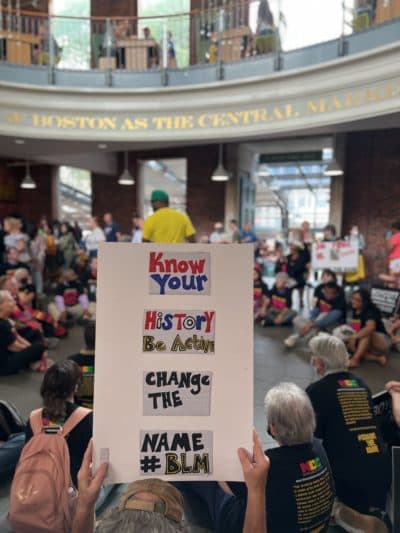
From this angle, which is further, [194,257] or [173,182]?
[173,182]

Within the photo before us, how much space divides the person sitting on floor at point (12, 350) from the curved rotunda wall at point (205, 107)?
5.42 meters

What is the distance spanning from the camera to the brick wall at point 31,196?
13570 millimetres

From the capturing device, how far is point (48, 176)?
13617 mm

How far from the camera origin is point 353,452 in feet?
6.95

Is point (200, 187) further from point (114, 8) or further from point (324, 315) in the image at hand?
point (324, 315)

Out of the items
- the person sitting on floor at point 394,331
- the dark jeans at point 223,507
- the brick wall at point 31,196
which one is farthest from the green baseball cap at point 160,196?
the brick wall at point 31,196

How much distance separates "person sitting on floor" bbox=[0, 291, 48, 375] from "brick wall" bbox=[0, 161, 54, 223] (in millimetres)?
9941

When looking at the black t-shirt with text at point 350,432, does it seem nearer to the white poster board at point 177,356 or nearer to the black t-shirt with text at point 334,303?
the white poster board at point 177,356

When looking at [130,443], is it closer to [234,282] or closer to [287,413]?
[234,282]

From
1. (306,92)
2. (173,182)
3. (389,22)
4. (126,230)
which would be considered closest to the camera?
(389,22)

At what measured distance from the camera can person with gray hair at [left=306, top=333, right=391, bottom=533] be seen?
2080 mm

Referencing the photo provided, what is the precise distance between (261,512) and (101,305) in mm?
754

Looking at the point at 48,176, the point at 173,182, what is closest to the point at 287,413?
the point at 48,176

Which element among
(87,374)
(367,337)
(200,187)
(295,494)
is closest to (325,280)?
(367,337)
